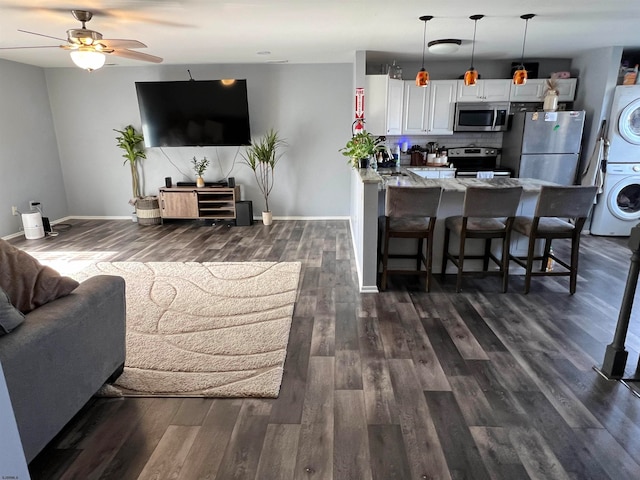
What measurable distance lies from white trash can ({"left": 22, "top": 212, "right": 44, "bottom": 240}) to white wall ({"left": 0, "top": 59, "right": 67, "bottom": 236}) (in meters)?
0.30

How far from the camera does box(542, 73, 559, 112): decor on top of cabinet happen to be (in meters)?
5.34

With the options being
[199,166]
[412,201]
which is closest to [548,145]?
[412,201]

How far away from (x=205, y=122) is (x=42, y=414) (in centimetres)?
499

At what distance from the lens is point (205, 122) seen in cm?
588

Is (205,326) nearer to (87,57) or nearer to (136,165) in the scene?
(87,57)

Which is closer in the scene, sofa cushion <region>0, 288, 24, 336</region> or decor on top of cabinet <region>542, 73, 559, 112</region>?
sofa cushion <region>0, 288, 24, 336</region>

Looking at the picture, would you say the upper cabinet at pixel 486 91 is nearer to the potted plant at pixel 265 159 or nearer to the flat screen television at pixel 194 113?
the potted plant at pixel 265 159

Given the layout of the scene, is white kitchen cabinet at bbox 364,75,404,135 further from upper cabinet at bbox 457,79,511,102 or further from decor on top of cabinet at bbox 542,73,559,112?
decor on top of cabinet at bbox 542,73,559,112

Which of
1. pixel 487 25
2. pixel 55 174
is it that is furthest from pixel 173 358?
pixel 55 174

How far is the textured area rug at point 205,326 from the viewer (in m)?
2.28

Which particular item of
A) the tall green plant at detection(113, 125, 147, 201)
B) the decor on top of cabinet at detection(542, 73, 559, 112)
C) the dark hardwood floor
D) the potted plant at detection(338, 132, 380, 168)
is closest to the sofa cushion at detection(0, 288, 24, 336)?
the dark hardwood floor

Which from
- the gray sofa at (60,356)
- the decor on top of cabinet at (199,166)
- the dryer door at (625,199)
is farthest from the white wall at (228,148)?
the gray sofa at (60,356)

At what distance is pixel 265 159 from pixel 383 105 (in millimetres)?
1953

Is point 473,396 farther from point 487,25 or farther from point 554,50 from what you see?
point 554,50
